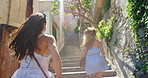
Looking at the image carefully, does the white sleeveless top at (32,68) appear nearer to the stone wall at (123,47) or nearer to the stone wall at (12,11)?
the stone wall at (123,47)

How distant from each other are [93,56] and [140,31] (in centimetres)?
104

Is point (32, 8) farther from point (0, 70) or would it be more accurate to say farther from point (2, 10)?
point (0, 70)

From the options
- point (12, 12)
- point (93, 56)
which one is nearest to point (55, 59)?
point (93, 56)

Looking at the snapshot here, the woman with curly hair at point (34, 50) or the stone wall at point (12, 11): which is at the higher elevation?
the stone wall at point (12, 11)

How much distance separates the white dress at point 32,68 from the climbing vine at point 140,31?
5.99 feet

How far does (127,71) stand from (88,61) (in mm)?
1064

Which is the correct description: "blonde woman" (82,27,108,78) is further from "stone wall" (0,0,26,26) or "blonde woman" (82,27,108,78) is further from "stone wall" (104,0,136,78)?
"stone wall" (0,0,26,26)

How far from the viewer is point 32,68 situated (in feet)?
3.76

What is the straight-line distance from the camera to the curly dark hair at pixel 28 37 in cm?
114

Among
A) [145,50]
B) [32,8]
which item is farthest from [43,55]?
[32,8]

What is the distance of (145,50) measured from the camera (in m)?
2.37

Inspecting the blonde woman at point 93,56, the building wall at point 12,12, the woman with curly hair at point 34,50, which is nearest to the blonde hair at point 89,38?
the blonde woman at point 93,56

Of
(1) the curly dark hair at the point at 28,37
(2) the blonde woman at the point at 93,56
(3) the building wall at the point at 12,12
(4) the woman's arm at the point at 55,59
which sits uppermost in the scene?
(3) the building wall at the point at 12,12

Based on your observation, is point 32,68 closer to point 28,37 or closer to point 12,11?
point 28,37
